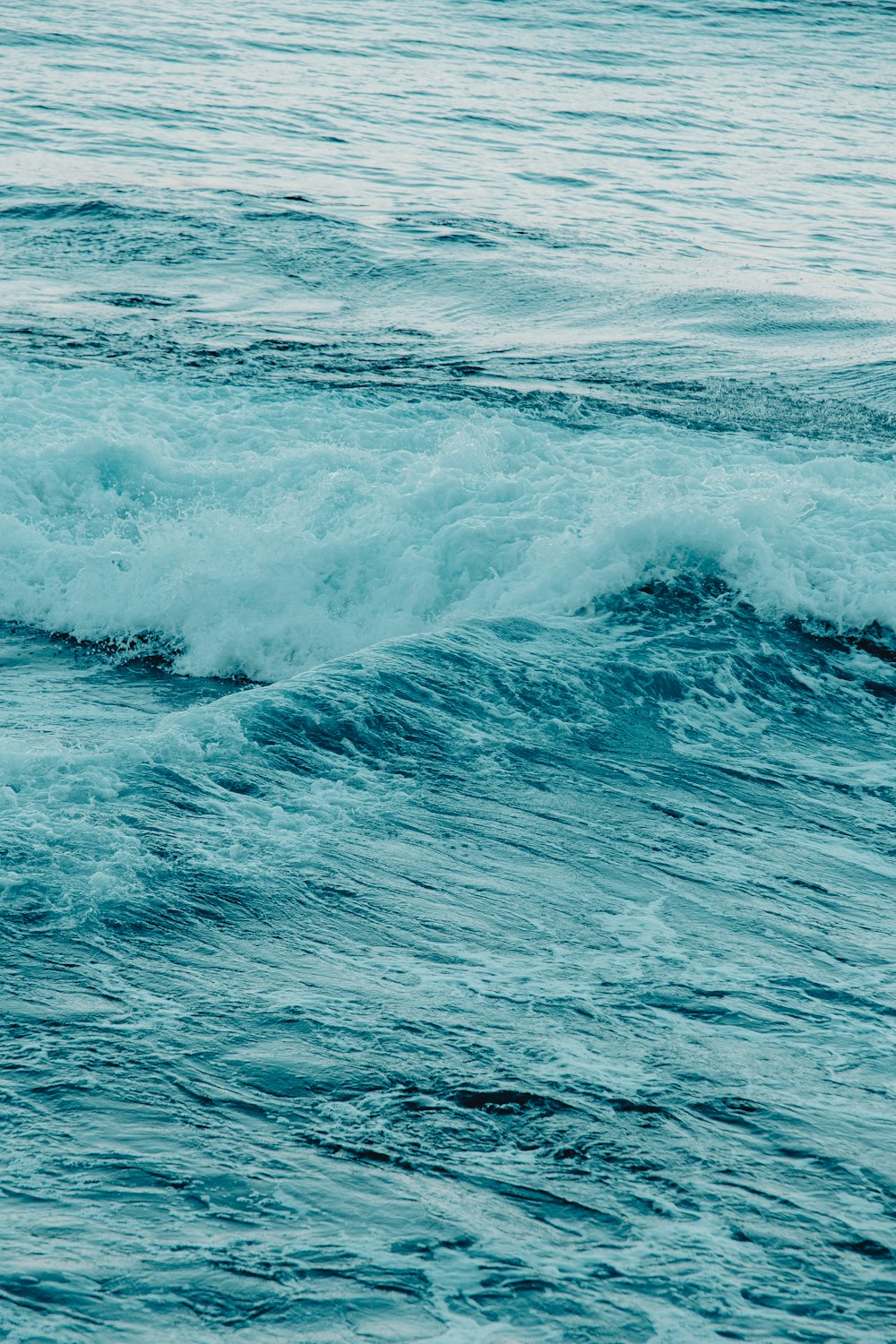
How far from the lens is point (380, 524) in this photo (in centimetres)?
832

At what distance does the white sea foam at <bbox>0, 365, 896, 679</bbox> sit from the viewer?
774 centimetres

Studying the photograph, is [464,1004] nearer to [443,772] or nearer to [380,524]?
[443,772]

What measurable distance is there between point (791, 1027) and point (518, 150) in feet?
57.5

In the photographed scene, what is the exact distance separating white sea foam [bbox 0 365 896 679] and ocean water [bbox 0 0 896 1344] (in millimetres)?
35

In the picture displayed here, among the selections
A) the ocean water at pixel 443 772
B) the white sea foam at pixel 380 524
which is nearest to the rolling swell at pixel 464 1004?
the ocean water at pixel 443 772

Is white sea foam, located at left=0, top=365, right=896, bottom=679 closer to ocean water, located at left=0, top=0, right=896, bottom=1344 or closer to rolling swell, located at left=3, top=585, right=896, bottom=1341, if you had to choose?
ocean water, located at left=0, top=0, right=896, bottom=1344

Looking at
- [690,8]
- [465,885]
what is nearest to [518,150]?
[690,8]

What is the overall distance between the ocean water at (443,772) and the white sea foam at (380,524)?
0.03 metres

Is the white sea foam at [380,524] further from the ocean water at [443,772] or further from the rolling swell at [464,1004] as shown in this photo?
the rolling swell at [464,1004]

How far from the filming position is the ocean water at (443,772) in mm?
3303

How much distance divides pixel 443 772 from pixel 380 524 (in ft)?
9.76

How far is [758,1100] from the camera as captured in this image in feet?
12.4

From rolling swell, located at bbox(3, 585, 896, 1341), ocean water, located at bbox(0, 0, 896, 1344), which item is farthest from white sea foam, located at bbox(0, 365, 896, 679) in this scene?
rolling swell, located at bbox(3, 585, 896, 1341)

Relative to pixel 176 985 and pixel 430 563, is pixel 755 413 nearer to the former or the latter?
pixel 430 563
